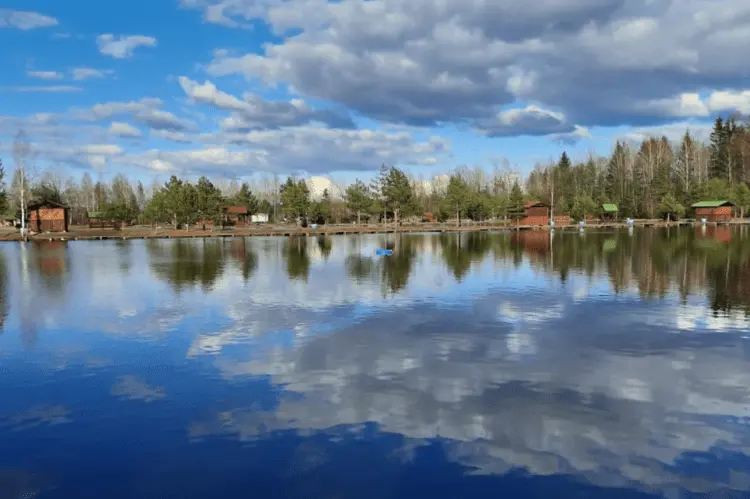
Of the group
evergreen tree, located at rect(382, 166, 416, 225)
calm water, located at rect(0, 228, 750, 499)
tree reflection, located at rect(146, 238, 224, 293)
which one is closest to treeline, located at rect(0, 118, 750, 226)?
evergreen tree, located at rect(382, 166, 416, 225)

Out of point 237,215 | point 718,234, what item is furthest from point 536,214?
point 237,215

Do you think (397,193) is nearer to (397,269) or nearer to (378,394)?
(397,269)

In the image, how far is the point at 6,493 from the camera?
30.5 feet

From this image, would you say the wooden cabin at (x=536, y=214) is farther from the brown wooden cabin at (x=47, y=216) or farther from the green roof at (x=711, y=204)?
the brown wooden cabin at (x=47, y=216)

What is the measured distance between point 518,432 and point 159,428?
7910 mm

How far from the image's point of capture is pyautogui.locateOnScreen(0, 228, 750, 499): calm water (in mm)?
9758

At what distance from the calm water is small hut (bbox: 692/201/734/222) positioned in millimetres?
Answer: 105221

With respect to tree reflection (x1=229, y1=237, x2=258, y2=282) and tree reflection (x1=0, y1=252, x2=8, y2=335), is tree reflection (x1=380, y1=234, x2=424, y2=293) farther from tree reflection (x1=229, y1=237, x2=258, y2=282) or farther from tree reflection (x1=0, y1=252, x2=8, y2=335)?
tree reflection (x1=0, y1=252, x2=8, y2=335)

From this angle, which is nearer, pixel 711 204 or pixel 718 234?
pixel 718 234

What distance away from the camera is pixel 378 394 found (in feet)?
44.9

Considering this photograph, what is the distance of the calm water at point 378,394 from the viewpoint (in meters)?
9.76

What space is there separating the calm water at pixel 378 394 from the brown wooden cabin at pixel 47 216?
8355 cm

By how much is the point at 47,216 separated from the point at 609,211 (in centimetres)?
12316

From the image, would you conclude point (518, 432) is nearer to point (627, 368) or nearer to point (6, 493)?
point (627, 368)
